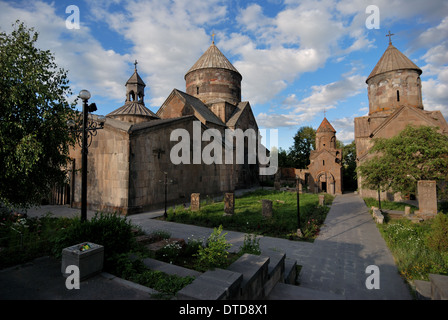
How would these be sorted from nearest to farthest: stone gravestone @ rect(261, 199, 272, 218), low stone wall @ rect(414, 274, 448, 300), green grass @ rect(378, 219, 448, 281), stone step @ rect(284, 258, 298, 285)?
1. low stone wall @ rect(414, 274, 448, 300)
2. stone step @ rect(284, 258, 298, 285)
3. green grass @ rect(378, 219, 448, 281)
4. stone gravestone @ rect(261, 199, 272, 218)

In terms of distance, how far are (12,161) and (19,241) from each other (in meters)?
2.29

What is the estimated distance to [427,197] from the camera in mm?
11094

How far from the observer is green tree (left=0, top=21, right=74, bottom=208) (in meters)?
6.01

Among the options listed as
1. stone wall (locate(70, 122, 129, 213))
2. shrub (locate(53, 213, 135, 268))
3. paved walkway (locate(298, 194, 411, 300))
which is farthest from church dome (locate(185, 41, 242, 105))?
shrub (locate(53, 213, 135, 268))

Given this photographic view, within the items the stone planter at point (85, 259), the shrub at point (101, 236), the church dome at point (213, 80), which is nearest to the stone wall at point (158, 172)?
the shrub at point (101, 236)

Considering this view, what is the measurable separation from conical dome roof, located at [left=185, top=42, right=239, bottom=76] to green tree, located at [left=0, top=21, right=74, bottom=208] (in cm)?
2336

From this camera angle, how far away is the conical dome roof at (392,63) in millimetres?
25358

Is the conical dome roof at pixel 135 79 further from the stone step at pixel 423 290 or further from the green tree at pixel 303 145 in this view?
the green tree at pixel 303 145

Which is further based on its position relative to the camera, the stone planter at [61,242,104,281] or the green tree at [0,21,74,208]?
the green tree at [0,21,74,208]

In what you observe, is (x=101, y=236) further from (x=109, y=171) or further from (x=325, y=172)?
(x=325, y=172)

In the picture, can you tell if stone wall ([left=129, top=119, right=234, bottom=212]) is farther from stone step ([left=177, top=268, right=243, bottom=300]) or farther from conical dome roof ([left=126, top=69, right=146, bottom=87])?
conical dome roof ([left=126, top=69, right=146, bottom=87])

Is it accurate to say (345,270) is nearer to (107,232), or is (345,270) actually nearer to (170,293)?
(170,293)

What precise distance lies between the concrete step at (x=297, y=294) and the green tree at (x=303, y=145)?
4135cm
